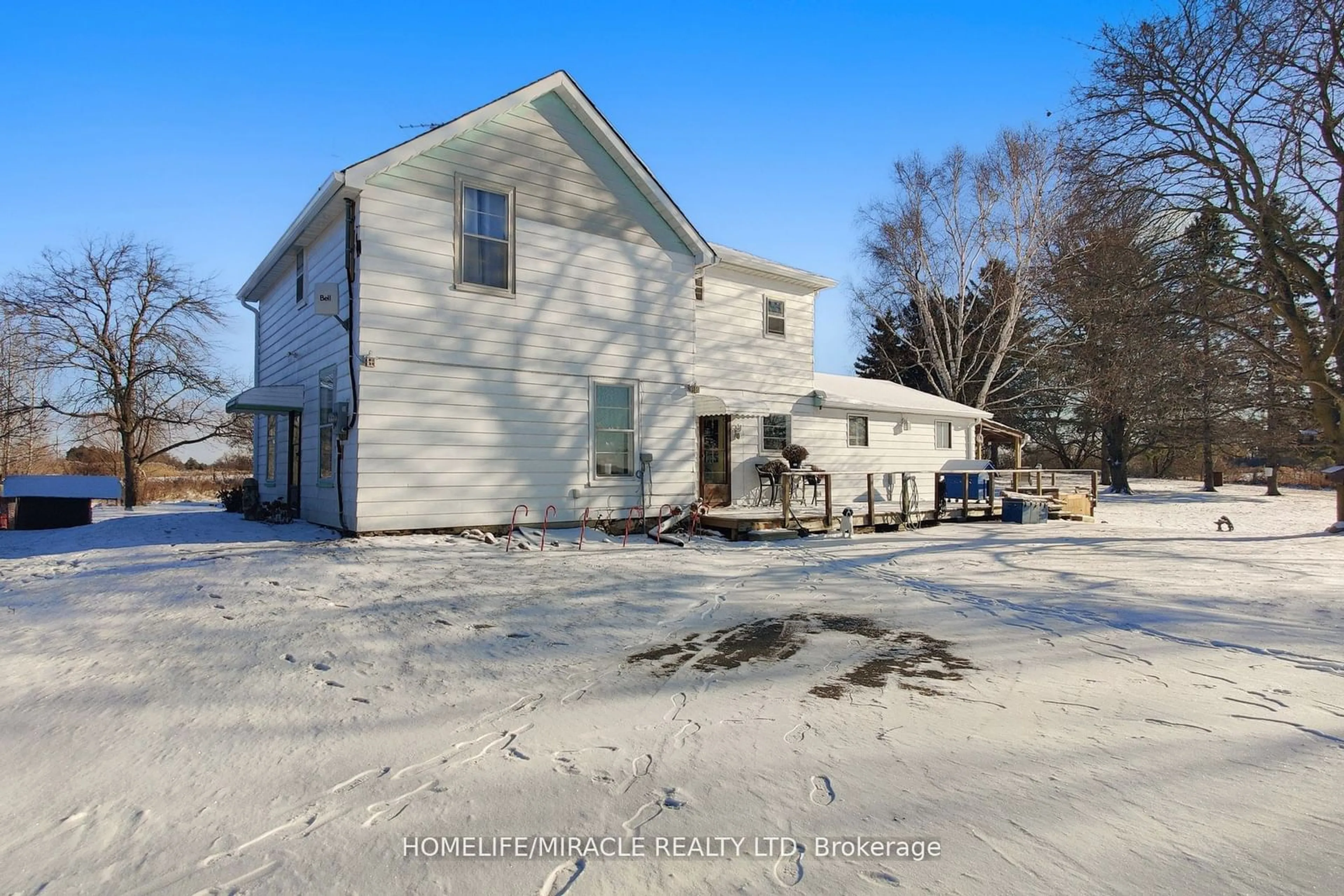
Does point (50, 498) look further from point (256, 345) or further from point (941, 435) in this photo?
point (941, 435)

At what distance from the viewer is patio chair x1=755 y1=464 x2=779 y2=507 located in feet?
49.5

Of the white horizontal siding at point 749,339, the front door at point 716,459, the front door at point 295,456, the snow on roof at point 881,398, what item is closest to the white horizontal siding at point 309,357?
the front door at point 295,456

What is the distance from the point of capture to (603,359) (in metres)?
11.3

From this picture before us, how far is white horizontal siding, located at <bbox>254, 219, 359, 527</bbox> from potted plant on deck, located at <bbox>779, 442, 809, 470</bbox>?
8949 mm

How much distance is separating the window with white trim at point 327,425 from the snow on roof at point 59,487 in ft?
14.1

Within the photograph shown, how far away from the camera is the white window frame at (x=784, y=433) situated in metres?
15.5

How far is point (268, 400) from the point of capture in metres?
11.2

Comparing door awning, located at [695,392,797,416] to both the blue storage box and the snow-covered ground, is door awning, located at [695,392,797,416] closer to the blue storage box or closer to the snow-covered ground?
the blue storage box

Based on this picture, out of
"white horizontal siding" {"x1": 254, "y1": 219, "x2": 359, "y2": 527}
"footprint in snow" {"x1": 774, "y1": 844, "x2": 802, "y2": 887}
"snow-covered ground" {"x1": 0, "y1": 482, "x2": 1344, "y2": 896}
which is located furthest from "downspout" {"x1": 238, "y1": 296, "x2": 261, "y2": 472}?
"footprint in snow" {"x1": 774, "y1": 844, "x2": 802, "y2": 887}

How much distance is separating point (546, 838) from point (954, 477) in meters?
14.8

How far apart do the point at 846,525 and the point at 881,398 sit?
7456mm

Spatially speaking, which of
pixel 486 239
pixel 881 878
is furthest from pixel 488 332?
pixel 881 878

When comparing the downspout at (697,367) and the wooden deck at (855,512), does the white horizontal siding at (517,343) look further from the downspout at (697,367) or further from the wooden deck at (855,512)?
the wooden deck at (855,512)

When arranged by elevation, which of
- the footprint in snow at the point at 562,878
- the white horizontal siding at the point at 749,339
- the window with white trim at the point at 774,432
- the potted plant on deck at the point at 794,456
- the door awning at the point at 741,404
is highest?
the white horizontal siding at the point at 749,339
